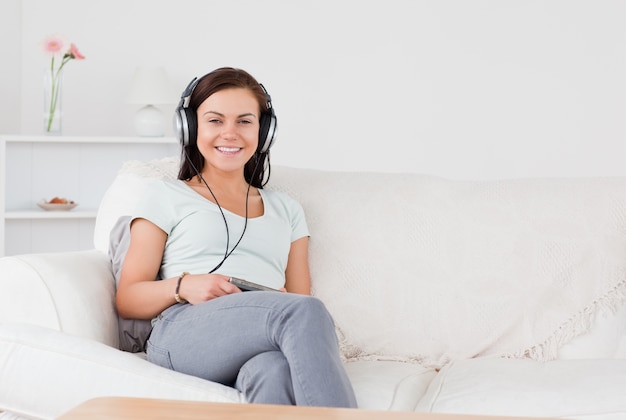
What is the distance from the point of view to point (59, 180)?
12.4 feet

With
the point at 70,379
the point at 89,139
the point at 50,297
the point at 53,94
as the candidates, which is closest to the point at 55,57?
the point at 53,94

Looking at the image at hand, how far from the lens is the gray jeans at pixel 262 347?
54.7 inches

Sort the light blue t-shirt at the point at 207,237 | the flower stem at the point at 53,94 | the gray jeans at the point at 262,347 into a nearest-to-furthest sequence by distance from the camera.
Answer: the gray jeans at the point at 262,347, the light blue t-shirt at the point at 207,237, the flower stem at the point at 53,94

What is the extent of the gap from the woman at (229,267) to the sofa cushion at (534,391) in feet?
0.93

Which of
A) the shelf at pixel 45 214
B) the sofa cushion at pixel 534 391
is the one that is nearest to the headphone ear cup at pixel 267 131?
the sofa cushion at pixel 534 391

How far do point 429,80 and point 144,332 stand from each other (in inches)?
96.5

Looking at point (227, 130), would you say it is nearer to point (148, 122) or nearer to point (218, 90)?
point (218, 90)

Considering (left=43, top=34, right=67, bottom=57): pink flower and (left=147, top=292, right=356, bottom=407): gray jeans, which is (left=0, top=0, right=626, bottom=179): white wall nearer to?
(left=43, top=34, right=67, bottom=57): pink flower

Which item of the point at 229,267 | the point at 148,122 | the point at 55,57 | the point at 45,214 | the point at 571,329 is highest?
the point at 55,57

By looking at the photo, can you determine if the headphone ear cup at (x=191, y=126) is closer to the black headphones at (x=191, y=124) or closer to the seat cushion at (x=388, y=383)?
the black headphones at (x=191, y=124)

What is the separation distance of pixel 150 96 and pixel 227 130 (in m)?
1.89

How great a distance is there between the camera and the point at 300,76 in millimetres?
4008

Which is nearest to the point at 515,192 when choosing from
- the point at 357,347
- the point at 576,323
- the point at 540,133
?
the point at 576,323

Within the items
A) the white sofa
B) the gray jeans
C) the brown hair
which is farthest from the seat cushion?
the brown hair
